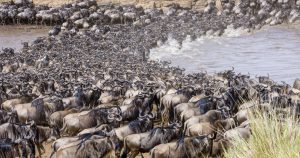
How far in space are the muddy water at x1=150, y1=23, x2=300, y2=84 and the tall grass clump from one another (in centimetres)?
1548

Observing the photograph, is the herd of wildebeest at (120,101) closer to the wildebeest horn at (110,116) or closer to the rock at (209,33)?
the wildebeest horn at (110,116)

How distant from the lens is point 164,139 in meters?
12.4

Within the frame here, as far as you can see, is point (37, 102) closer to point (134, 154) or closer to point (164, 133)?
point (134, 154)

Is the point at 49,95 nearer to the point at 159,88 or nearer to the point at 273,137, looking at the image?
the point at 159,88

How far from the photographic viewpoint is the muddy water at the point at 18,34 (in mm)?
40312

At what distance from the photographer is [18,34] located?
44.3 metres

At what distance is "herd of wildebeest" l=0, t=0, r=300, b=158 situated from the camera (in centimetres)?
1184

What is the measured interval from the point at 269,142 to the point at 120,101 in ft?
29.9

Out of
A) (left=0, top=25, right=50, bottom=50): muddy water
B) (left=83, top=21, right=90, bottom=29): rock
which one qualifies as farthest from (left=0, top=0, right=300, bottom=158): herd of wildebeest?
(left=83, top=21, right=90, bottom=29): rock

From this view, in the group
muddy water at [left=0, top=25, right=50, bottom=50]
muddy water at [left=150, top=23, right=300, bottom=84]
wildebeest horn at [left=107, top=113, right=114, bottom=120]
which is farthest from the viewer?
muddy water at [left=0, top=25, right=50, bottom=50]

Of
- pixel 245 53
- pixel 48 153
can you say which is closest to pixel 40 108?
pixel 48 153

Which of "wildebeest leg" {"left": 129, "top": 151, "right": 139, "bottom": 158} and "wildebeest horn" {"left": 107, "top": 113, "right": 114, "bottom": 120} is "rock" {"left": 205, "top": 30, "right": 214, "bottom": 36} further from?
"wildebeest leg" {"left": 129, "top": 151, "right": 139, "bottom": 158}

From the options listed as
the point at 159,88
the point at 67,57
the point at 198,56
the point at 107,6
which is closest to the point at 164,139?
the point at 159,88

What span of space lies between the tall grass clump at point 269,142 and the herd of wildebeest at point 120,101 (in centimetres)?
115
